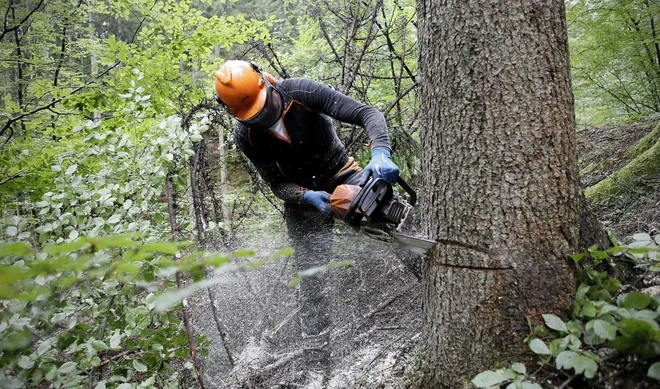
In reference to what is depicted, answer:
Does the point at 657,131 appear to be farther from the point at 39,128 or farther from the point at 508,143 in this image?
the point at 39,128

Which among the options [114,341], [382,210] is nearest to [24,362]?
[114,341]

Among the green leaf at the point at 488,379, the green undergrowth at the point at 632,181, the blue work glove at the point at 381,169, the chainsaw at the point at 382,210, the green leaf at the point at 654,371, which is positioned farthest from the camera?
the green undergrowth at the point at 632,181

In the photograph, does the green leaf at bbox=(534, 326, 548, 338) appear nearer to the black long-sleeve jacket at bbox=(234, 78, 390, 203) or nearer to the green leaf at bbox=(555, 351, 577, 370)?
the green leaf at bbox=(555, 351, 577, 370)

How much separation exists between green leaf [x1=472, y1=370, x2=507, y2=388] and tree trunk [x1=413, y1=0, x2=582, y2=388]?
0.25m

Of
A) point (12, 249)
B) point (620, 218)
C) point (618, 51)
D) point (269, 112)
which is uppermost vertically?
point (618, 51)

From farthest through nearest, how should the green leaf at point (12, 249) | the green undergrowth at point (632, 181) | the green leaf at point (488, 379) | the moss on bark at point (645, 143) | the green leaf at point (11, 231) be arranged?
the moss on bark at point (645, 143) → the green undergrowth at point (632, 181) → the green leaf at point (11, 231) → the green leaf at point (488, 379) → the green leaf at point (12, 249)

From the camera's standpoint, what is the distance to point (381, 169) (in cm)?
233

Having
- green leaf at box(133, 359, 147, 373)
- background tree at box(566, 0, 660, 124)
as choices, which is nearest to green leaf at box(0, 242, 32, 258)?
green leaf at box(133, 359, 147, 373)

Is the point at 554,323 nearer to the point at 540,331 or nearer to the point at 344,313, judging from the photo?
the point at 540,331

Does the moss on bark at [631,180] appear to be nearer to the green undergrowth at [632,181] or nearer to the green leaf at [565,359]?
the green undergrowth at [632,181]

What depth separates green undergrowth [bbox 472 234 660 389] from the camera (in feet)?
3.70

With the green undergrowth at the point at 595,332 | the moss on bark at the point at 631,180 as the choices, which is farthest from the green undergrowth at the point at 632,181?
the green undergrowth at the point at 595,332

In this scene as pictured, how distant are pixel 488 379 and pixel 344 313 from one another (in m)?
2.08

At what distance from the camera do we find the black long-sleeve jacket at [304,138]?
9.54ft
